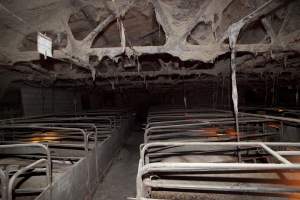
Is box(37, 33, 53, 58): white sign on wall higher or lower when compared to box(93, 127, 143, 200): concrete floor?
higher

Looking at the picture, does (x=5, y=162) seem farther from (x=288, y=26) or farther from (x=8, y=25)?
(x=288, y=26)

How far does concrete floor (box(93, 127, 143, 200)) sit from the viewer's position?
21.8 ft

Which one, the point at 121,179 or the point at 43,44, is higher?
the point at 43,44

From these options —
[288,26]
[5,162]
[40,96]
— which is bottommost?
[5,162]

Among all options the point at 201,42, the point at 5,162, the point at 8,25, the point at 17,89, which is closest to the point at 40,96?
the point at 17,89

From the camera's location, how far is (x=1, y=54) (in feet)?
19.0

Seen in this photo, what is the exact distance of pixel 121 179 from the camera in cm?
776

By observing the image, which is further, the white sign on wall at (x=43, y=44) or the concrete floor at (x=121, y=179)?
the concrete floor at (x=121, y=179)

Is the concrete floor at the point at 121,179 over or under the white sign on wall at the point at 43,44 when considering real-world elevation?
under

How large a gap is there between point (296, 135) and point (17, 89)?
1034cm

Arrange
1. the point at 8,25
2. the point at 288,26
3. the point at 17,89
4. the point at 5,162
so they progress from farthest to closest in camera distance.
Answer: the point at 17,89, the point at 5,162, the point at 288,26, the point at 8,25

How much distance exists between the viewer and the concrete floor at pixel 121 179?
6645mm

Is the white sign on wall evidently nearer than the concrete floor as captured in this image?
Yes

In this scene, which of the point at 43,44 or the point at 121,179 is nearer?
the point at 43,44
